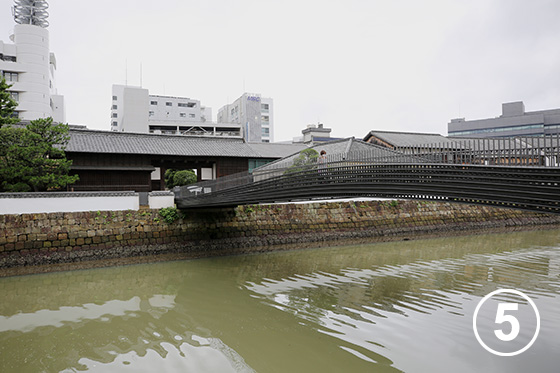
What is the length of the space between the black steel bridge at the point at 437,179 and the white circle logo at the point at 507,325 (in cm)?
194

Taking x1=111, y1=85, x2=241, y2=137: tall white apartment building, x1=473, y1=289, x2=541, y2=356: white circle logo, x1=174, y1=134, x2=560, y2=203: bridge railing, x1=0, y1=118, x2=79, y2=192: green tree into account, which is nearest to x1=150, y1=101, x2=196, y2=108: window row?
x1=111, y1=85, x2=241, y2=137: tall white apartment building

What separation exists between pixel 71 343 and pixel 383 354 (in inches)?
192

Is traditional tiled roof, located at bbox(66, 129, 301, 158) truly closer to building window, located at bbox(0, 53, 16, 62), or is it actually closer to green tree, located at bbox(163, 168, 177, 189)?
green tree, located at bbox(163, 168, 177, 189)

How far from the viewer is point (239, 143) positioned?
2450 cm

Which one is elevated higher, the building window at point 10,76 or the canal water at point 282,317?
the building window at point 10,76

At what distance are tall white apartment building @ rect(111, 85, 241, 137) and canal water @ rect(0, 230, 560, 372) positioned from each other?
3419cm

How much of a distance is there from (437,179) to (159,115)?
2033 inches

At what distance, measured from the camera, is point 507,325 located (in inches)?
237

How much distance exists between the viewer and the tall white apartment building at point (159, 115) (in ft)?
140

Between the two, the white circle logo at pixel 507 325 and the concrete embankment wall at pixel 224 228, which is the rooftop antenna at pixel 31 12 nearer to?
the concrete embankment wall at pixel 224 228

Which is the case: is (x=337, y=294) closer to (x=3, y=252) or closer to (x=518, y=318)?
(x=518, y=318)

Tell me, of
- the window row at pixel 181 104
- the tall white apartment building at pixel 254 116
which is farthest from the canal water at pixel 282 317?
the window row at pixel 181 104

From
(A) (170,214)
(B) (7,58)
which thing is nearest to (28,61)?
(B) (7,58)

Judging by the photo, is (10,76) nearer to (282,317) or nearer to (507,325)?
(282,317)
